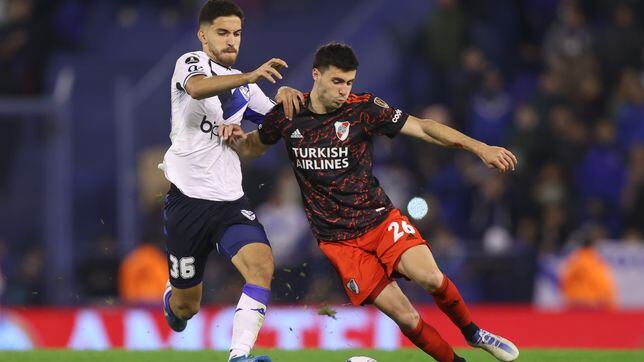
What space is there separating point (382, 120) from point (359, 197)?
501mm

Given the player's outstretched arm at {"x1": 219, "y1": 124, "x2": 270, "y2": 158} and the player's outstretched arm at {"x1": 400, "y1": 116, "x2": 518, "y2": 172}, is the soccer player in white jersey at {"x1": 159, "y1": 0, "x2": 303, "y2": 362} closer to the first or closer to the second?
the player's outstretched arm at {"x1": 219, "y1": 124, "x2": 270, "y2": 158}

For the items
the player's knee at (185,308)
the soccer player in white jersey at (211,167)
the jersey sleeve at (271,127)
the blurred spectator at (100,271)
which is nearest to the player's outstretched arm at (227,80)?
the soccer player in white jersey at (211,167)

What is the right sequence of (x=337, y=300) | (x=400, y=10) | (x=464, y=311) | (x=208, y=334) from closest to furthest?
1. (x=464, y=311)
2. (x=208, y=334)
3. (x=337, y=300)
4. (x=400, y=10)

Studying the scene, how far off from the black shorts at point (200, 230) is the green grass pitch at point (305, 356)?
1.16m

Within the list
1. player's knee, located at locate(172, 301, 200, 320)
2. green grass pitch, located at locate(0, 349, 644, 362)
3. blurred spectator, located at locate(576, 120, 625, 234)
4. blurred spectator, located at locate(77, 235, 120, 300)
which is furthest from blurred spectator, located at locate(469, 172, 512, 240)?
player's knee, located at locate(172, 301, 200, 320)

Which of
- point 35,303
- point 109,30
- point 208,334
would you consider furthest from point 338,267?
point 109,30

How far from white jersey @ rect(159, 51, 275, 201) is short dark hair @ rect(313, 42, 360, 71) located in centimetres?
59

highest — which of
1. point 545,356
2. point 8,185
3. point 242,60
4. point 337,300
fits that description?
point 242,60

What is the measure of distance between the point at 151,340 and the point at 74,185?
350 centimetres

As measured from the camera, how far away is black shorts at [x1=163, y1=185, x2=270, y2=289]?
27.6ft

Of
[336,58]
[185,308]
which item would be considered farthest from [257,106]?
[185,308]

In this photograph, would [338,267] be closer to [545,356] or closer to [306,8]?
[545,356]

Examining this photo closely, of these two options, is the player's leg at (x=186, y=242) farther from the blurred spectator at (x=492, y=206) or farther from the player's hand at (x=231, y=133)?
the blurred spectator at (x=492, y=206)

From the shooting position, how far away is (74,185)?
16031mm
